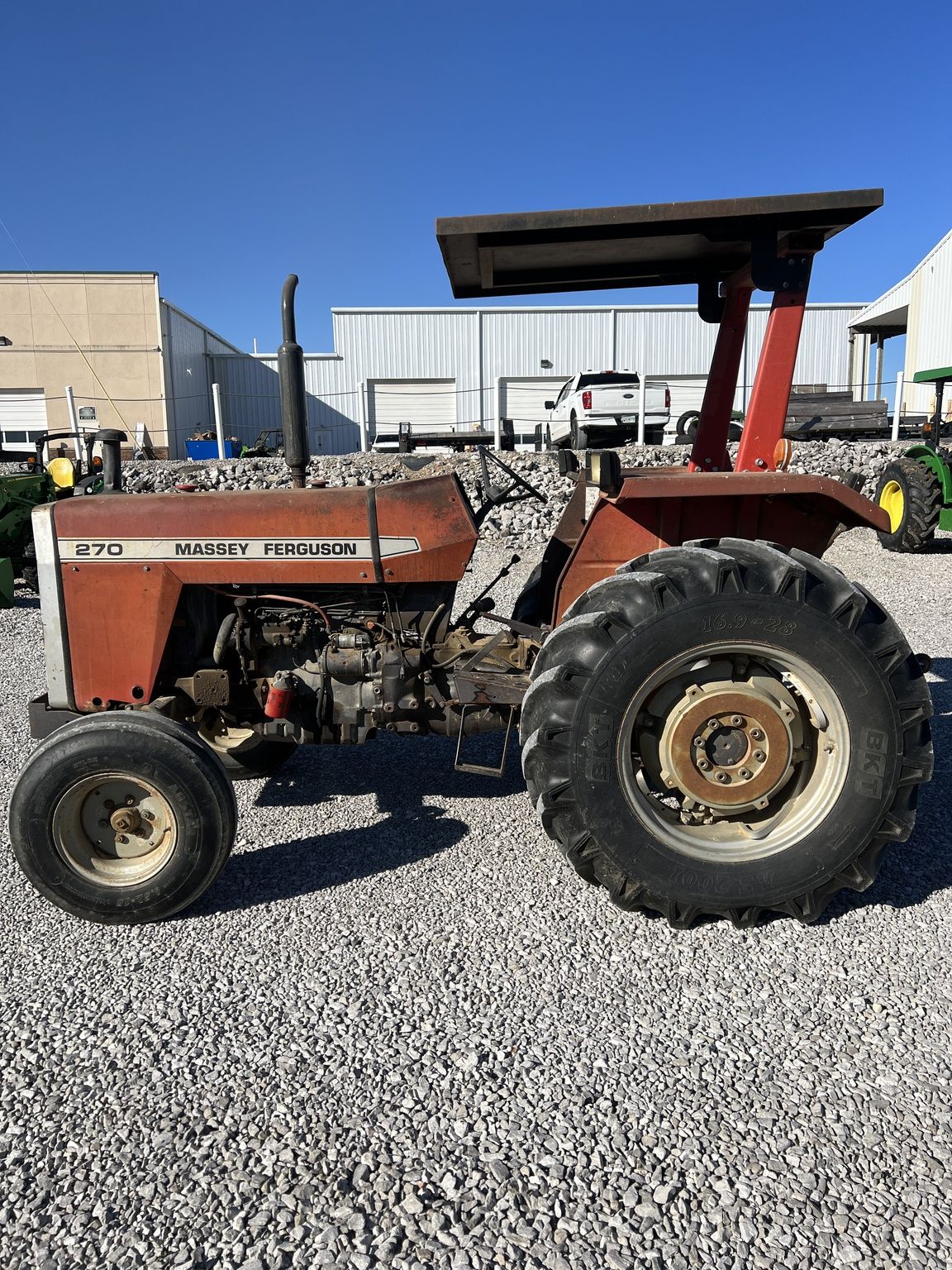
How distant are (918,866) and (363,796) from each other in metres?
2.20

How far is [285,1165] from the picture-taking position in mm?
1812

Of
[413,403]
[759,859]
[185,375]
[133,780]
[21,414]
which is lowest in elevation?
[759,859]

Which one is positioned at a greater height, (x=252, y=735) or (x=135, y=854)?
(x=252, y=735)

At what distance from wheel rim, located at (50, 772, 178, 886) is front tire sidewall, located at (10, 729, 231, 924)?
0.02m

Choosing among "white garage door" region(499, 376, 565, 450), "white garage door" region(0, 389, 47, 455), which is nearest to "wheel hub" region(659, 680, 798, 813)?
"white garage door" region(499, 376, 565, 450)

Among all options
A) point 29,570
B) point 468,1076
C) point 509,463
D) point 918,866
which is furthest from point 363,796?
point 509,463

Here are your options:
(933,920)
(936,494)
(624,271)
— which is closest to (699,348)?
(936,494)

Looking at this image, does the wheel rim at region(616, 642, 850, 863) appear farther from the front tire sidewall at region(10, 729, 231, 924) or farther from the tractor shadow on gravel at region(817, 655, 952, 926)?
the front tire sidewall at region(10, 729, 231, 924)

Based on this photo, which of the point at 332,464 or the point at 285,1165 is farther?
the point at 332,464

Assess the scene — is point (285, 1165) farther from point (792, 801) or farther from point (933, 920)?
point (933, 920)

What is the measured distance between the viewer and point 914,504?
1010 cm

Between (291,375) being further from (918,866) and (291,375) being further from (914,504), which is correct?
(914,504)

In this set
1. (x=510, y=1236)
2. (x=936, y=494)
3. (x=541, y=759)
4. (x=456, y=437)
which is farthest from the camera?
(x=456, y=437)

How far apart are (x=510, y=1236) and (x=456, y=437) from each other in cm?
1727
